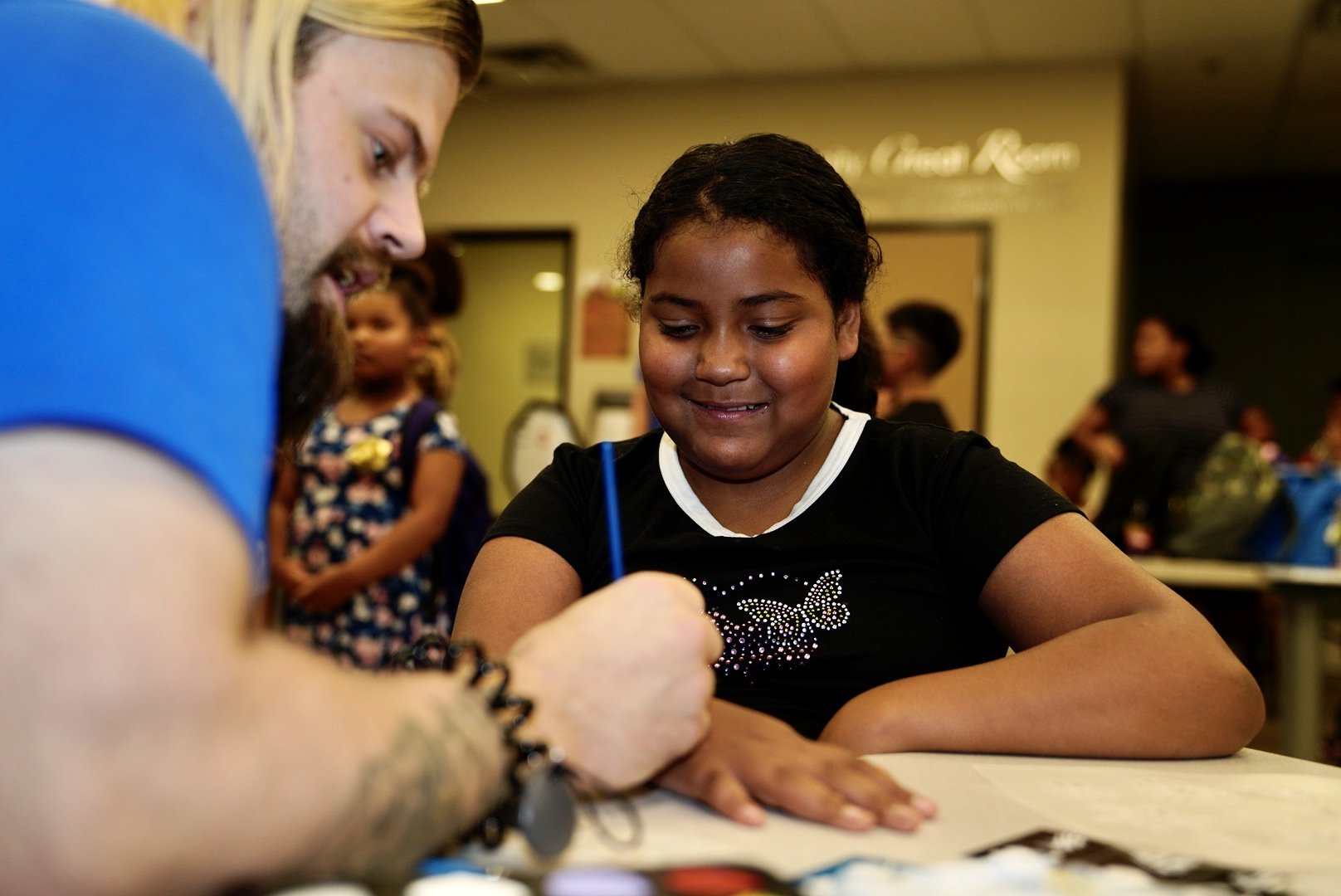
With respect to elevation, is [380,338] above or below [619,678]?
above

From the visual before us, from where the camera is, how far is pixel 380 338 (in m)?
2.73

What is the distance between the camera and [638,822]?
796mm

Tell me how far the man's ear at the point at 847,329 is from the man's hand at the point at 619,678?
82 centimetres

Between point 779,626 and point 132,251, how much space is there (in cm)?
86

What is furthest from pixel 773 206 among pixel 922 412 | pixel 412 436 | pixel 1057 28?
pixel 1057 28

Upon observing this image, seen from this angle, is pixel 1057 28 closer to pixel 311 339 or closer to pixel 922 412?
pixel 922 412

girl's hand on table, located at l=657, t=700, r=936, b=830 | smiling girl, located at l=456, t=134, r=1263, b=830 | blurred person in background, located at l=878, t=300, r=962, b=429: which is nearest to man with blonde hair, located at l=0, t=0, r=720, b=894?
girl's hand on table, located at l=657, t=700, r=936, b=830

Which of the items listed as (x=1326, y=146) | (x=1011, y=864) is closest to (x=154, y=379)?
(x=1011, y=864)

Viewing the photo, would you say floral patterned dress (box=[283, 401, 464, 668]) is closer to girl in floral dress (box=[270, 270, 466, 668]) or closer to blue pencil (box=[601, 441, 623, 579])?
girl in floral dress (box=[270, 270, 466, 668])

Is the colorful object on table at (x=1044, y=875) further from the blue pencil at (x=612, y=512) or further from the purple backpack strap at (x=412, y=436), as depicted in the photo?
the purple backpack strap at (x=412, y=436)

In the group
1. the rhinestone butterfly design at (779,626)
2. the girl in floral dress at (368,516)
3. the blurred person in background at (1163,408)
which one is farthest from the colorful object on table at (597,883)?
the blurred person in background at (1163,408)

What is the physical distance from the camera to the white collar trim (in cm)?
141

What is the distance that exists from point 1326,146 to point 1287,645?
6259 mm

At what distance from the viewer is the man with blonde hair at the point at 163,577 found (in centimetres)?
51
